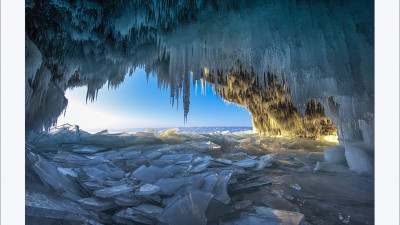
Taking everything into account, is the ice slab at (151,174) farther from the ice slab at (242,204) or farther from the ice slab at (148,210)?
the ice slab at (242,204)

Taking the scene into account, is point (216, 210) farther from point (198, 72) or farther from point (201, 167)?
point (198, 72)

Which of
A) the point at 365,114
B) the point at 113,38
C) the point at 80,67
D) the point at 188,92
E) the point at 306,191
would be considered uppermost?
the point at 113,38

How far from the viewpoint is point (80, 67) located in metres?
3.30

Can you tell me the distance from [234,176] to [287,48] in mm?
2366

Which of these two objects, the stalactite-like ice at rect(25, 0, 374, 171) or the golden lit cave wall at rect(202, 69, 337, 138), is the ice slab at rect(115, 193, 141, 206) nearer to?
the stalactite-like ice at rect(25, 0, 374, 171)

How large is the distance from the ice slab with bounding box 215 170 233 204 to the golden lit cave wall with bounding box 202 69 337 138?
342cm

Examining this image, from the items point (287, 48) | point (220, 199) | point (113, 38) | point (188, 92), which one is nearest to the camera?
point (220, 199)

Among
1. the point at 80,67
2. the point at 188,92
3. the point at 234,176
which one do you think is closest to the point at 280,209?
the point at 234,176

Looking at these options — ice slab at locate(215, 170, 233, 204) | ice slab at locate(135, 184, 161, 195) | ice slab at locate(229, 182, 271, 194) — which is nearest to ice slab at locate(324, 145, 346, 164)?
ice slab at locate(229, 182, 271, 194)

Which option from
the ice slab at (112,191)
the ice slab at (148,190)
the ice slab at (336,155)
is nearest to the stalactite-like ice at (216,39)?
the ice slab at (336,155)

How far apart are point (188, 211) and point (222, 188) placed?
693 millimetres

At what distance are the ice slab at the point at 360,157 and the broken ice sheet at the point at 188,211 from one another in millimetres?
2656

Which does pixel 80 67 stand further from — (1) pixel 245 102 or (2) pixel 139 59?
(1) pixel 245 102

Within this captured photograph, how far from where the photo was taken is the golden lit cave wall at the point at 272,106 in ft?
19.0
